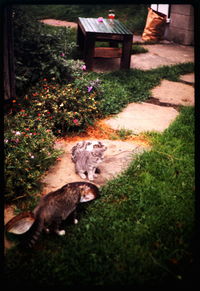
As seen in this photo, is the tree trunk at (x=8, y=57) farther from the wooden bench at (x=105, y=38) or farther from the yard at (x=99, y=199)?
the wooden bench at (x=105, y=38)

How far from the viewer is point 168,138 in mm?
4070

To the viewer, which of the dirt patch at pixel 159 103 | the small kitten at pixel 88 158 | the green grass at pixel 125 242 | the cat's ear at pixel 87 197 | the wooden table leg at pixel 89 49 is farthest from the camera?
the wooden table leg at pixel 89 49

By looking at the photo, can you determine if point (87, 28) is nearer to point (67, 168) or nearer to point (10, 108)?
point (10, 108)

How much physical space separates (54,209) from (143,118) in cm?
291

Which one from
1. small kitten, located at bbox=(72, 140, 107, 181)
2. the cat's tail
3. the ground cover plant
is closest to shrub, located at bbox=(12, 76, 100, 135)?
the ground cover plant

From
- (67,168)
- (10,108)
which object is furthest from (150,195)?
(10,108)

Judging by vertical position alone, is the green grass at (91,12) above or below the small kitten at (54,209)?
above

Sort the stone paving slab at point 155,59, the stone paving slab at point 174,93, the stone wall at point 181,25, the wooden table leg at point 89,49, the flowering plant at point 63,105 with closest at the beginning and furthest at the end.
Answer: the flowering plant at point 63,105
the stone paving slab at point 174,93
the wooden table leg at point 89,49
the stone paving slab at point 155,59
the stone wall at point 181,25

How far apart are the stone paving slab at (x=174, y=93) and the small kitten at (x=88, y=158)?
269cm

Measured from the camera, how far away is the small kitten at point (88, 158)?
3215 mm

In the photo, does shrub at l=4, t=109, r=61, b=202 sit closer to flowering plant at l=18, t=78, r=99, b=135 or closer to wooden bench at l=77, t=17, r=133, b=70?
flowering plant at l=18, t=78, r=99, b=135

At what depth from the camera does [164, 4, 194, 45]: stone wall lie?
373 inches

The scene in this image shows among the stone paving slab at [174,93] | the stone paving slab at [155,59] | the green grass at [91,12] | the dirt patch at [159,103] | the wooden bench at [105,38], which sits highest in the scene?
the green grass at [91,12]

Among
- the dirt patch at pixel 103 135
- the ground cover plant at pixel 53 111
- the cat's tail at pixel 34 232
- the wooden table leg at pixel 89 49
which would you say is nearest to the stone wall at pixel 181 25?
the ground cover plant at pixel 53 111
